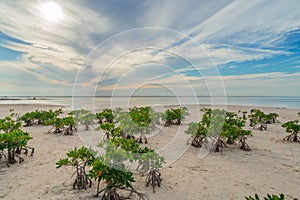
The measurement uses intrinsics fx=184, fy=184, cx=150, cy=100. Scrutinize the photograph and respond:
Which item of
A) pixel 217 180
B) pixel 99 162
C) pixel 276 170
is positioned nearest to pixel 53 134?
pixel 99 162

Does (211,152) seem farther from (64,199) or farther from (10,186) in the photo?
(10,186)

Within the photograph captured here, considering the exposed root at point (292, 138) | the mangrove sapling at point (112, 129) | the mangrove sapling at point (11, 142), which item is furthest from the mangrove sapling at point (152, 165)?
the exposed root at point (292, 138)

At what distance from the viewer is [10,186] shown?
16.4ft

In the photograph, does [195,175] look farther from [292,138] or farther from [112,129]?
[292,138]

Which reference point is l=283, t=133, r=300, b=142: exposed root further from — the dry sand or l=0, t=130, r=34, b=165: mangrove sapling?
l=0, t=130, r=34, b=165: mangrove sapling

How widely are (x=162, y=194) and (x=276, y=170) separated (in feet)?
14.2

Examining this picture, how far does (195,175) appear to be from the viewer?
5938 millimetres

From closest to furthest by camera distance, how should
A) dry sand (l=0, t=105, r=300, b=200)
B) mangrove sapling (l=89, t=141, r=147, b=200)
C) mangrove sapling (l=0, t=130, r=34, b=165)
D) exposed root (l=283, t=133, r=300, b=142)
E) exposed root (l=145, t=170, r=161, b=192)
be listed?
mangrove sapling (l=89, t=141, r=147, b=200) → dry sand (l=0, t=105, r=300, b=200) → exposed root (l=145, t=170, r=161, b=192) → mangrove sapling (l=0, t=130, r=34, b=165) → exposed root (l=283, t=133, r=300, b=142)

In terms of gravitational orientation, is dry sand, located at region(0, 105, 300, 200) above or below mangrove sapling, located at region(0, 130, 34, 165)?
below

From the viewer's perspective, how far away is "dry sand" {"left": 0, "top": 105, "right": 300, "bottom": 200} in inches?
188

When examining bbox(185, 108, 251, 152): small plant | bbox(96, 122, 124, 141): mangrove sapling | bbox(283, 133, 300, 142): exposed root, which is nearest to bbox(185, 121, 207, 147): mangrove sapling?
bbox(185, 108, 251, 152): small plant

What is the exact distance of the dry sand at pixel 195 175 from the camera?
478 centimetres

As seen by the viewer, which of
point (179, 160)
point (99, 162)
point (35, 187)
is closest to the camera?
point (99, 162)

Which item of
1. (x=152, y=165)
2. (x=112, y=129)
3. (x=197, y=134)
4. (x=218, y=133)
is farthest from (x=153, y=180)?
(x=197, y=134)
